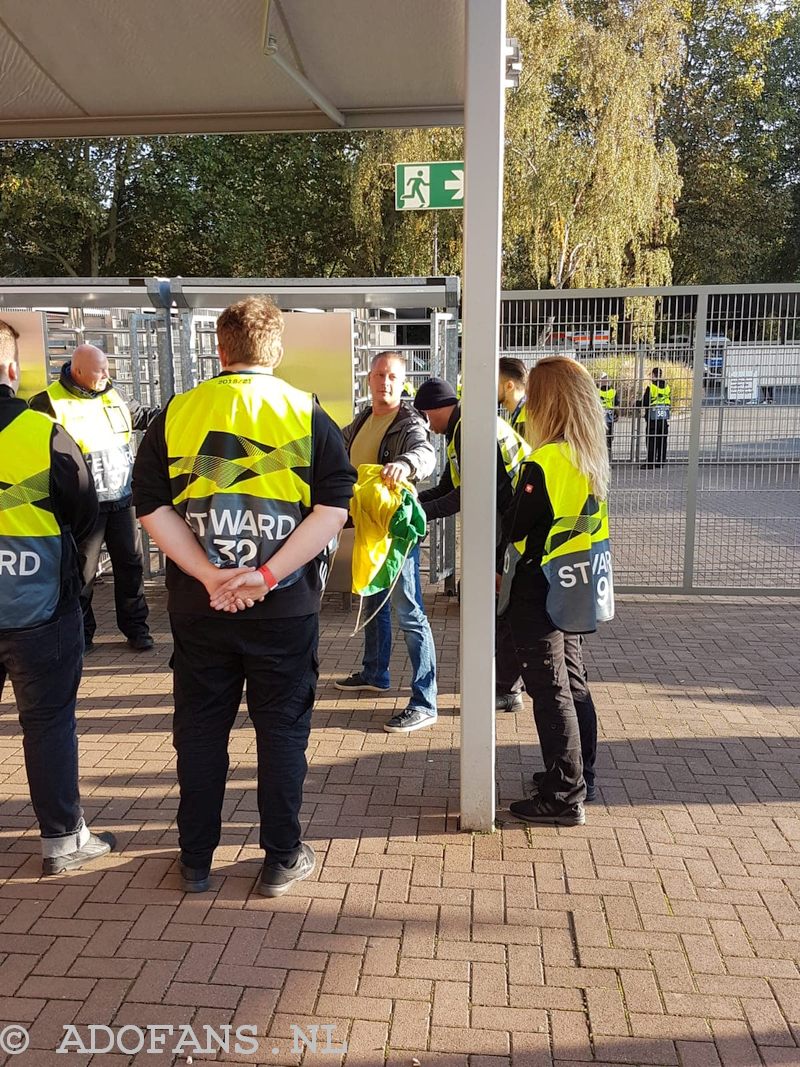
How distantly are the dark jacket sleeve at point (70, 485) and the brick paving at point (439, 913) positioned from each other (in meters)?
1.37

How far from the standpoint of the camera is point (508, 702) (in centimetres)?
554

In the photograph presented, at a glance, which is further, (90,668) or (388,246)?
(388,246)

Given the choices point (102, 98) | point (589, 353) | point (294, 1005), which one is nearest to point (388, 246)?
point (589, 353)

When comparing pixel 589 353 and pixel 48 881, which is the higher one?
pixel 589 353

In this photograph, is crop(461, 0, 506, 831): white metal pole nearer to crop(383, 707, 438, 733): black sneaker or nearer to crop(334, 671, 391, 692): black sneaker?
crop(383, 707, 438, 733): black sneaker

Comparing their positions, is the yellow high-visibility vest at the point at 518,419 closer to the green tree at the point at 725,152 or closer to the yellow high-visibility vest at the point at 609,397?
the yellow high-visibility vest at the point at 609,397

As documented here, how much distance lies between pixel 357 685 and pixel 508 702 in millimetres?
962

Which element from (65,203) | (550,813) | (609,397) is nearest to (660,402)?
(609,397)

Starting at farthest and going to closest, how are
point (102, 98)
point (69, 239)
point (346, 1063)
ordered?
point (69, 239), point (102, 98), point (346, 1063)

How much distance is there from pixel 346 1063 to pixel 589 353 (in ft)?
21.0

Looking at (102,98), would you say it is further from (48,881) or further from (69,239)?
(69,239)

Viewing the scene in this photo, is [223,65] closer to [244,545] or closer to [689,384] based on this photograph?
[244,545]

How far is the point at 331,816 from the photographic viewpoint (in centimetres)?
425

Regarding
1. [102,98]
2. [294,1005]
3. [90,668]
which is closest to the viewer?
[294,1005]
